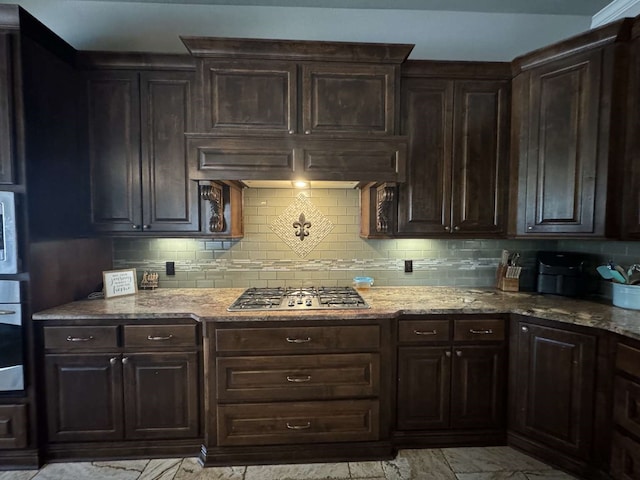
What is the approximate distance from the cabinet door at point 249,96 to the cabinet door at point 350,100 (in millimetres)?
111

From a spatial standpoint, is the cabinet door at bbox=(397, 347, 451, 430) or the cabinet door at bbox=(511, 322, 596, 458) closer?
the cabinet door at bbox=(511, 322, 596, 458)

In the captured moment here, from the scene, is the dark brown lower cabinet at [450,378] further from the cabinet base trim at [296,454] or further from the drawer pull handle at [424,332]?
the cabinet base trim at [296,454]

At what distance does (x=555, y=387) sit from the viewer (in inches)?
73.6

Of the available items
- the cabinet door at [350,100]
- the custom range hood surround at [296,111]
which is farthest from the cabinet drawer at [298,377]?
the cabinet door at [350,100]

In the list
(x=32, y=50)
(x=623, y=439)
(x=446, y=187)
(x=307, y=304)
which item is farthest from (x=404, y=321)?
(x=32, y=50)

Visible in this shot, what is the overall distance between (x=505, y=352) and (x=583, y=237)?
0.90m

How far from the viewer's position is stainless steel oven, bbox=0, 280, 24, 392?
1785 millimetres

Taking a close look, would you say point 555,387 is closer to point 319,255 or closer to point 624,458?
point 624,458

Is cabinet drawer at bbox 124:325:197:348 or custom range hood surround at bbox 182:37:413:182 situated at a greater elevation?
custom range hood surround at bbox 182:37:413:182

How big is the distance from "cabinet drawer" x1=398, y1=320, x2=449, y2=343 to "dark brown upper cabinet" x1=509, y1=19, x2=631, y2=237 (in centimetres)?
92

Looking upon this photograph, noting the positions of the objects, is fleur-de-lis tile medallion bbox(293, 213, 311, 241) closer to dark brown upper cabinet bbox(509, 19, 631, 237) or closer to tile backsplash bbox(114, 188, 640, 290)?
tile backsplash bbox(114, 188, 640, 290)

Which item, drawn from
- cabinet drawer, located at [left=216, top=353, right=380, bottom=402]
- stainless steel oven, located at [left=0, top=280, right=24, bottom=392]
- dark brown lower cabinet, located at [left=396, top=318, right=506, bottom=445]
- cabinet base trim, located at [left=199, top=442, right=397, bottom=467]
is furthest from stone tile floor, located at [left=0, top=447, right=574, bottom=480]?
stainless steel oven, located at [left=0, top=280, right=24, bottom=392]

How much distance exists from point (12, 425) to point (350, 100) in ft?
9.39

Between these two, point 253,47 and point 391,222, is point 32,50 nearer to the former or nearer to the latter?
point 253,47
